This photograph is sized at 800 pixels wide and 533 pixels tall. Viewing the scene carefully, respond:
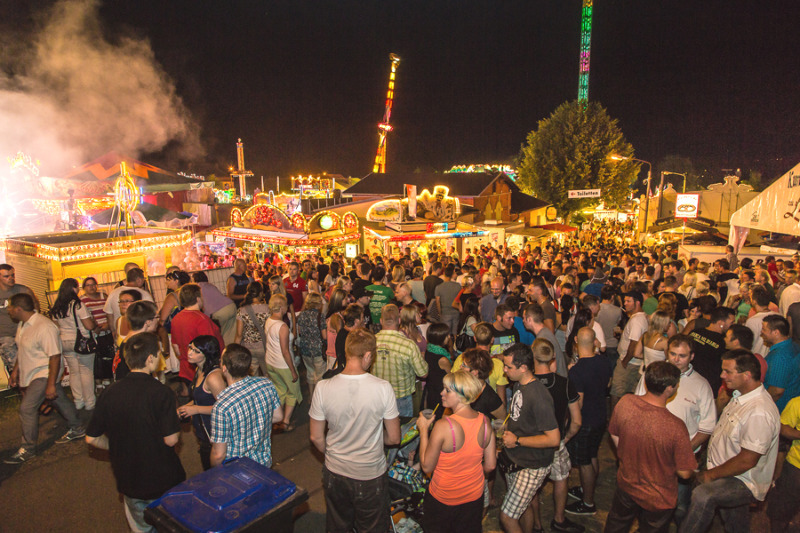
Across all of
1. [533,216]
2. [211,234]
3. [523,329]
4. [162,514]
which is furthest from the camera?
[533,216]

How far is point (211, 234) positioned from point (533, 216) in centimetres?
2238

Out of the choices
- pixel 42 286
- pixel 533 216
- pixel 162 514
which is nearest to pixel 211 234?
pixel 42 286

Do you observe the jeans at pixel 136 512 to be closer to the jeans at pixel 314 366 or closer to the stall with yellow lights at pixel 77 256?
the jeans at pixel 314 366

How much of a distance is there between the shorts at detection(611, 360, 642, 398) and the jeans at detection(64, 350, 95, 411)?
6.69 m

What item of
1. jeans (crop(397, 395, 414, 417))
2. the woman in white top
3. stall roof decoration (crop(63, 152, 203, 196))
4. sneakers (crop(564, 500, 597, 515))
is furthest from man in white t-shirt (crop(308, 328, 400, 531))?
stall roof decoration (crop(63, 152, 203, 196))

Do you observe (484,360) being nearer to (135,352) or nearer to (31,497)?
(135,352)

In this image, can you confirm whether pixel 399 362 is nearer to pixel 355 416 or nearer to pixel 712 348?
pixel 355 416

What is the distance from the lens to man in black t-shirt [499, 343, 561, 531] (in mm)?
3264

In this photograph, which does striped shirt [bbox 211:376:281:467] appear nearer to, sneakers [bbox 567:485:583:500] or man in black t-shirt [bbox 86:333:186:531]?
man in black t-shirt [bbox 86:333:186:531]

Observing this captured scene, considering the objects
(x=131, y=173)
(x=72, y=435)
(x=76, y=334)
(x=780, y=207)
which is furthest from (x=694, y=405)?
(x=131, y=173)

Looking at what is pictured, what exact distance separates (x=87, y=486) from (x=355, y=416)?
343cm

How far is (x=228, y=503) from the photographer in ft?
7.98

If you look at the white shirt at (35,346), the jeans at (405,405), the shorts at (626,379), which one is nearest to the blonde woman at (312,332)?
the jeans at (405,405)

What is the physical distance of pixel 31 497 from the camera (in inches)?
173
